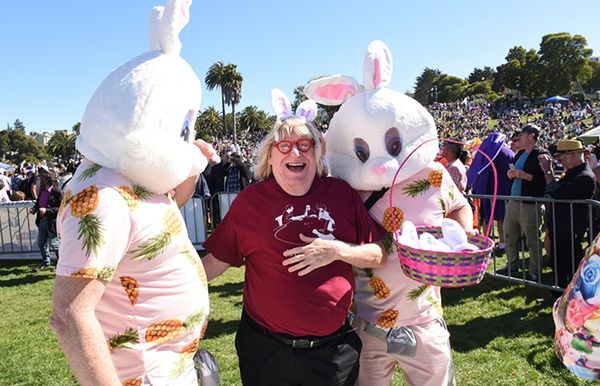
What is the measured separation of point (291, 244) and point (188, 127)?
0.68m

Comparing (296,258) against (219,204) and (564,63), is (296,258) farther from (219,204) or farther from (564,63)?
(564,63)

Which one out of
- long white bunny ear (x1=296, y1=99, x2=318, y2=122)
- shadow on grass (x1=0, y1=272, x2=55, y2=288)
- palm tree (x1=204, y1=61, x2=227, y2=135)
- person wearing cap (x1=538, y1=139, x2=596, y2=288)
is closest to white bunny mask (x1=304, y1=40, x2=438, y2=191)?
long white bunny ear (x1=296, y1=99, x2=318, y2=122)

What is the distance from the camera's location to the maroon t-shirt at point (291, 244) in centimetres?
202

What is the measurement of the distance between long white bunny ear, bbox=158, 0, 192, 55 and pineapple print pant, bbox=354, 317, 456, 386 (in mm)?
1617

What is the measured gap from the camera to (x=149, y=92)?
5.20ft

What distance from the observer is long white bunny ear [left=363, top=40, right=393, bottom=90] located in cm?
241

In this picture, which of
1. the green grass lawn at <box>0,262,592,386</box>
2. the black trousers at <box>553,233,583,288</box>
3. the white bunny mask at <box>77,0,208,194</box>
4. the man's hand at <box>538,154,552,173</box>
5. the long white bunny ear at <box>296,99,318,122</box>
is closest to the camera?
the white bunny mask at <box>77,0,208,194</box>

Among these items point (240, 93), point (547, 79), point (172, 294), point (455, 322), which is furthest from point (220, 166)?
point (547, 79)

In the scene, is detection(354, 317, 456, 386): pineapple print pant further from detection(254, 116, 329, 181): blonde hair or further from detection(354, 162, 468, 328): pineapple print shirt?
detection(254, 116, 329, 181): blonde hair

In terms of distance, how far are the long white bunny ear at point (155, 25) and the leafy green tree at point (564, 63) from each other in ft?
260

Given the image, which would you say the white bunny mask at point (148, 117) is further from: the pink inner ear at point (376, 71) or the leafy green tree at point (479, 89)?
the leafy green tree at point (479, 89)

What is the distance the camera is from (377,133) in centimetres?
229

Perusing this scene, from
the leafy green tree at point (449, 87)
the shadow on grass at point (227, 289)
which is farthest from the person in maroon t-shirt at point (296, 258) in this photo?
the leafy green tree at point (449, 87)

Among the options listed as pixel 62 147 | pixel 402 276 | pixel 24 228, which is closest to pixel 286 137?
pixel 402 276
